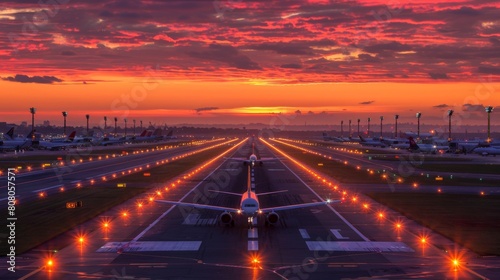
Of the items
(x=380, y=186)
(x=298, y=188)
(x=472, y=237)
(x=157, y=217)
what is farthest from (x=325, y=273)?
(x=380, y=186)

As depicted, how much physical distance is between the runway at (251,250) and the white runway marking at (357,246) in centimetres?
6

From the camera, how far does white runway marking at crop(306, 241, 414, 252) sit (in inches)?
1432

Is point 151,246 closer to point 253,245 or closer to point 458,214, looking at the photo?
point 253,245

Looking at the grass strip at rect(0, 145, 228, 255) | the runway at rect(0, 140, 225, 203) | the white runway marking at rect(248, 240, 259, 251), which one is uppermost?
the white runway marking at rect(248, 240, 259, 251)

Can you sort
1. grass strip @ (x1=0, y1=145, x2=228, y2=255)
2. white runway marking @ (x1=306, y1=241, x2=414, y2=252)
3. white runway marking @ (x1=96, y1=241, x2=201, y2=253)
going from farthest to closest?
grass strip @ (x1=0, y1=145, x2=228, y2=255), white runway marking @ (x1=306, y1=241, x2=414, y2=252), white runway marking @ (x1=96, y1=241, x2=201, y2=253)

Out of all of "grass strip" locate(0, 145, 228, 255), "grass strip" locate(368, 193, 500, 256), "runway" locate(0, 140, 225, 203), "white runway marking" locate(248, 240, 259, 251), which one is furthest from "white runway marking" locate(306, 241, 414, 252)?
"runway" locate(0, 140, 225, 203)

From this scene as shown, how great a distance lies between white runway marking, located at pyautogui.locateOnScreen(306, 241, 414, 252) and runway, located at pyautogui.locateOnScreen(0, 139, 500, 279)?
0.19 feet

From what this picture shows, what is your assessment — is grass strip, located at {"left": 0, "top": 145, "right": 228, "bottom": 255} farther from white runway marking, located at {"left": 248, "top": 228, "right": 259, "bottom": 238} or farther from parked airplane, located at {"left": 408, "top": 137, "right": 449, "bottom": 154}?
parked airplane, located at {"left": 408, "top": 137, "right": 449, "bottom": 154}

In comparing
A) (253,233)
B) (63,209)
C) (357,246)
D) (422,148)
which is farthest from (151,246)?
(422,148)

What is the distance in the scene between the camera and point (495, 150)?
164 meters

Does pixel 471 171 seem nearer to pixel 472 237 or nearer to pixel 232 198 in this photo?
pixel 232 198

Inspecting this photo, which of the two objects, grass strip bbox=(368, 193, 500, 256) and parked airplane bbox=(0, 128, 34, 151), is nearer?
grass strip bbox=(368, 193, 500, 256)

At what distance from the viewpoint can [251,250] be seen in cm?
3569

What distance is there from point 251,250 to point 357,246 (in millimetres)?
6435
